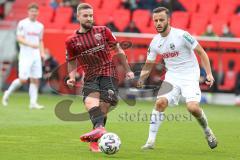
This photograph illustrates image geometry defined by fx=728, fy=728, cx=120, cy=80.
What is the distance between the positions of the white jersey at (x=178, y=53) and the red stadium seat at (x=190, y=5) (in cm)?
1592

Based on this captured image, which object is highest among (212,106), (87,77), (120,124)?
(87,77)

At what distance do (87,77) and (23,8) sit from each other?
19115mm

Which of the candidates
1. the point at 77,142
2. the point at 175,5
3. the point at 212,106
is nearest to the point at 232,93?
the point at 212,106

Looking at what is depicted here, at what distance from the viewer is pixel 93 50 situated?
11.9m

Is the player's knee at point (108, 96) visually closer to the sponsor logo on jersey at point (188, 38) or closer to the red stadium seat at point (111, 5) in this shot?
the sponsor logo on jersey at point (188, 38)

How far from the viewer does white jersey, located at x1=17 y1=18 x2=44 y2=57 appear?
20078 mm

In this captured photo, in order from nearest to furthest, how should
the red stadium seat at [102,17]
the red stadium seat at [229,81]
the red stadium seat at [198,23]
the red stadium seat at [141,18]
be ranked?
the red stadium seat at [229,81]
the red stadium seat at [198,23]
the red stadium seat at [141,18]
the red stadium seat at [102,17]

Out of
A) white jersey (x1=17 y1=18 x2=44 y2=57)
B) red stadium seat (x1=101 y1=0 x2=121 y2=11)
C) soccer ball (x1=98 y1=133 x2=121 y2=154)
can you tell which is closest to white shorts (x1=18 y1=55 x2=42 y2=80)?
white jersey (x1=17 y1=18 x2=44 y2=57)

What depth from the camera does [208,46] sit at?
25.2 m

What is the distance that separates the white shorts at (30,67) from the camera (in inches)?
789

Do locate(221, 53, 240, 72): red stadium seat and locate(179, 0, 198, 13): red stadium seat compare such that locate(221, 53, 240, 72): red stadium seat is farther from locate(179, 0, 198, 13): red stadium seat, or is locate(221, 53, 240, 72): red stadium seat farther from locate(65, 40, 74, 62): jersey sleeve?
locate(65, 40, 74, 62): jersey sleeve

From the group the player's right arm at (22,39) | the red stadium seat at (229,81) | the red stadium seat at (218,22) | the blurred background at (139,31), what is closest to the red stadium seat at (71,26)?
the blurred background at (139,31)

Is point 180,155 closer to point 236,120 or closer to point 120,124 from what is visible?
point 120,124

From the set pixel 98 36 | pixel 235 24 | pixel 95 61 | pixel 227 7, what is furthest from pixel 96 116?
pixel 227 7
